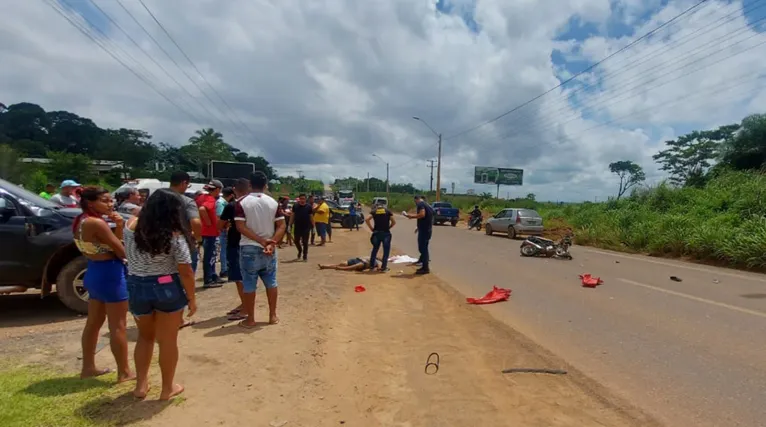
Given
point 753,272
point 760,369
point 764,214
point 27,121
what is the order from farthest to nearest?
1. point 27,121
2. point 764,214
3. point 753,272
4. point 760,369

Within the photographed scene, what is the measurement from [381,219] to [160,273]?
7242 mm

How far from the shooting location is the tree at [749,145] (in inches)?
1129

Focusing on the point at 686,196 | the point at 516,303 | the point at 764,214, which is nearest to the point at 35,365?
the point at 516,303

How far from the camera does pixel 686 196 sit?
2166 cm

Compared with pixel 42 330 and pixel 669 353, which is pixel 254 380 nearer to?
pixel 42 330

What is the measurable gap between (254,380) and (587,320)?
4850mm

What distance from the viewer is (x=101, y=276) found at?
361cm

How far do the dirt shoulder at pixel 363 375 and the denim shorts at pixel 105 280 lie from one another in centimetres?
82

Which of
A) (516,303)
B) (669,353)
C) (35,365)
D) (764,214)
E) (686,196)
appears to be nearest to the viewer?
(35,365)

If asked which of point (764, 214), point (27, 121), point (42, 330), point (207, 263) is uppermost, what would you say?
point (27, 121)

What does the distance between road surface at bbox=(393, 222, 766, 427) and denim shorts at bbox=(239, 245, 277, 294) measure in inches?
135

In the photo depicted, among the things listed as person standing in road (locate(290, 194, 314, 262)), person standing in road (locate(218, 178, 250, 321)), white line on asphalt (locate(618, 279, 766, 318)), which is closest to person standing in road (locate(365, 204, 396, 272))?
person standing in road (locate(290, 194, 314, 262))

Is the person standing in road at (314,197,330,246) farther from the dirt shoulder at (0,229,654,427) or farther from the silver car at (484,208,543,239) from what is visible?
the silver car at (484,208,543,239)

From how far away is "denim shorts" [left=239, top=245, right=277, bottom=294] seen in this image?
17.0ft
